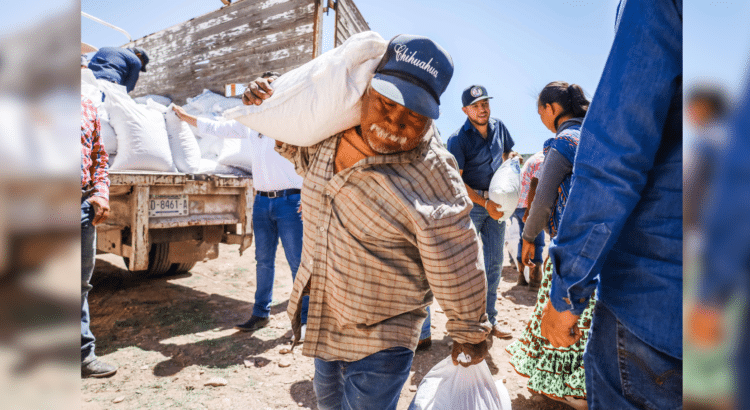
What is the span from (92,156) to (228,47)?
4.66 m

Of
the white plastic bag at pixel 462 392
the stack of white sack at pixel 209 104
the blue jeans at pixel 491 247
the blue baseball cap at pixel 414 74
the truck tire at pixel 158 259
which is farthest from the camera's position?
the stack of white sack at pixel 209 104

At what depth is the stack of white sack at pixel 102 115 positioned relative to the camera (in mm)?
3385

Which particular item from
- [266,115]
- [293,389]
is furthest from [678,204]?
[293,389]

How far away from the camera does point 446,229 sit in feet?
4.17

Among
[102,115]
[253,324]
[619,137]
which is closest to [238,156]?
[102,115]

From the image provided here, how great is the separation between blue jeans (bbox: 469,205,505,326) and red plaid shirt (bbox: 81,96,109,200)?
2.60 m

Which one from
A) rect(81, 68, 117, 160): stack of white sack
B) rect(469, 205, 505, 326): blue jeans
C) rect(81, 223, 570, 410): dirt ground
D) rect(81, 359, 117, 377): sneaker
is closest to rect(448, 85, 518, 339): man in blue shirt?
rect(469, 205, 505, 326): blue jeans

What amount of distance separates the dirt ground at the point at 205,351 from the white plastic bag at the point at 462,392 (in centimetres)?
111

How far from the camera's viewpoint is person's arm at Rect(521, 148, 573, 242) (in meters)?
2.04

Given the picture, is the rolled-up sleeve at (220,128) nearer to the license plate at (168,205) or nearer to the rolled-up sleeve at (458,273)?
the license plate at (168,205)

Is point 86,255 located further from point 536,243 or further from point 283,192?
point 536,243

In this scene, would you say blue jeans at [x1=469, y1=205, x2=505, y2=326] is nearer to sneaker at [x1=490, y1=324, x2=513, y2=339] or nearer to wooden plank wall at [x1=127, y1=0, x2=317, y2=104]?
sneaker at [x1=490, y1=324, x2=513, y2=339]

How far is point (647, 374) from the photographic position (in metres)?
0.88

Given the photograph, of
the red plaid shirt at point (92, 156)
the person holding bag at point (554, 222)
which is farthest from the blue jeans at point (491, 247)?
the red plaid shirt at point (92, 156)
